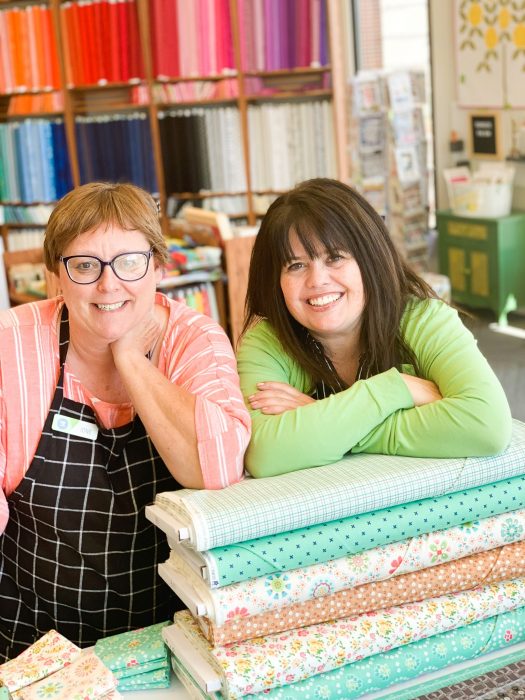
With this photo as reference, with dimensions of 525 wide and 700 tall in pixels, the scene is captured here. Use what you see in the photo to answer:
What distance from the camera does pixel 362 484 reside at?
3.80ft

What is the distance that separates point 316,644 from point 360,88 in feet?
19.1

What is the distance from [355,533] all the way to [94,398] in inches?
21.1

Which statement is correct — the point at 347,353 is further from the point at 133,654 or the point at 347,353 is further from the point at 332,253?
the point at 133,654

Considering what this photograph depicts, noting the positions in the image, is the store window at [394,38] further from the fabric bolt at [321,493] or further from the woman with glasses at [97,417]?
the fabric bolt at [321,493]

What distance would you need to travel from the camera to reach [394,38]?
725 cm

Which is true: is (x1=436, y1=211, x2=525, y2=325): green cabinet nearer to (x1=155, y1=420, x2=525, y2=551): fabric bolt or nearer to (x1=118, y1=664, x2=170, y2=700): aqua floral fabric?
(x1=155, y1=420, x2=525, y2=551): fabric bolt

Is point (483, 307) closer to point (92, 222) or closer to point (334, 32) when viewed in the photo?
point (334, 32)

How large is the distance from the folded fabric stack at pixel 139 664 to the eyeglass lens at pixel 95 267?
1.80 feet

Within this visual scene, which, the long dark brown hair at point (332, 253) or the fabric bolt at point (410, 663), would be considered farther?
the long dark brown hair at point (332, 253)

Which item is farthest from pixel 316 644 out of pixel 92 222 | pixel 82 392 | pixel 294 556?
pixel 92 222

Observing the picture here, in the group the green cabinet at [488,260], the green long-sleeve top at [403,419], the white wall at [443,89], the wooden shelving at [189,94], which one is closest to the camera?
the green long-sleeve top at [403,419]

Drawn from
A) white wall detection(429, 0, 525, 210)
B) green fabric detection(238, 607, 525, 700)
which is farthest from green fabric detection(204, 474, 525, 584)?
white wall detection(429, 0, 525, 210)

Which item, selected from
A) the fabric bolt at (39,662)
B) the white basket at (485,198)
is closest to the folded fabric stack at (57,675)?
the fabric bolt at (39,662)

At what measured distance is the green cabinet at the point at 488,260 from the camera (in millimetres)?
6156
